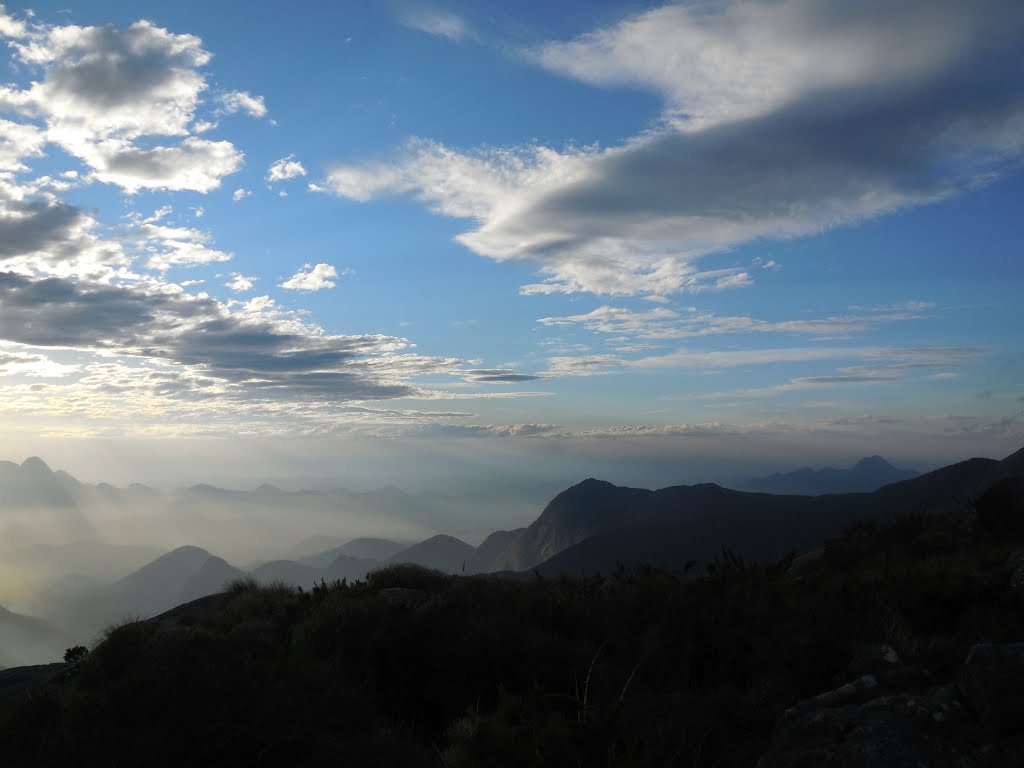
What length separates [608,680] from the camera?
9.70 meters

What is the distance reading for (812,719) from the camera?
18.4ft

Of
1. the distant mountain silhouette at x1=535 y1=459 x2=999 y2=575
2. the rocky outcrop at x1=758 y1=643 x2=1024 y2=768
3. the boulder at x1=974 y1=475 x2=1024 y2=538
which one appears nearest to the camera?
the rocky outcrop at x1=758 y1=643 x2=1024 y2=768

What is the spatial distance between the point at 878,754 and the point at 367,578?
1622 centimetres

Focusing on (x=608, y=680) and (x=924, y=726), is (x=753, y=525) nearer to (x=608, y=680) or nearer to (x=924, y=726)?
(x=608, y=680)

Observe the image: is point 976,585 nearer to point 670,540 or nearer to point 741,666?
point 741,666

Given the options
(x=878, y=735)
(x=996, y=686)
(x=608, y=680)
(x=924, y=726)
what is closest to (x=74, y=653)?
(x=608, y=680)

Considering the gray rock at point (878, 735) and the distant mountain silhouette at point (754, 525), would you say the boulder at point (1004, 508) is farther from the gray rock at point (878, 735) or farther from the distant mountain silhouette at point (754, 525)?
the distant mountain silhouette at point (754, 525)

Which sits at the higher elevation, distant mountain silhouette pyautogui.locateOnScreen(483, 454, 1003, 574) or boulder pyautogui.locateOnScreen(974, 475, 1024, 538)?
boulder pyautogui.locateOnScreen(974, 475, 1024, 538)

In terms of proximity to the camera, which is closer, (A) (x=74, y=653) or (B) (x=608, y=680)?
(B) (x=608, y=680)

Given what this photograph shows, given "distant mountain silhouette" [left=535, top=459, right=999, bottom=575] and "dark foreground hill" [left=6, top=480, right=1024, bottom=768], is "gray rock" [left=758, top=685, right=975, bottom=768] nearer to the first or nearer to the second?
"dark foreground hill" [left=6, top=480, right=1024, bottom=768]

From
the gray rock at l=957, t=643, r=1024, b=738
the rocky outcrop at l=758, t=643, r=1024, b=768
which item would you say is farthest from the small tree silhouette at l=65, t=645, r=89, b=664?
the gray rock at l=957, t=643, r=1024, b=738

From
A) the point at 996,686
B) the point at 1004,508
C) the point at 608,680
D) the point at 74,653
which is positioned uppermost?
the point at 1004,508

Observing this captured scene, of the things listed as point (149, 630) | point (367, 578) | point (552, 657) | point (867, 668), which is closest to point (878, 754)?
point (867, 668)

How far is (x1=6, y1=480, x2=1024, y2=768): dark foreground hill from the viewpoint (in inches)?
218
